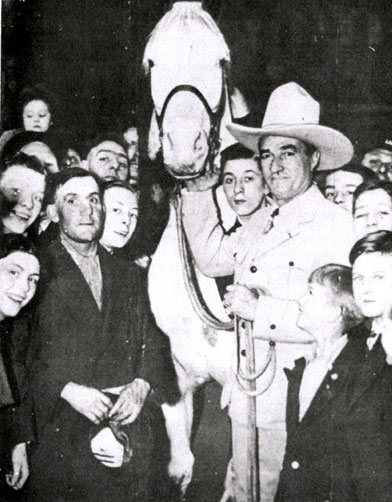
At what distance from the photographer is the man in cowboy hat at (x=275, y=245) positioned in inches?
173

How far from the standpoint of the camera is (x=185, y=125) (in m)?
4.62

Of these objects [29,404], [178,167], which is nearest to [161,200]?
[178,167]

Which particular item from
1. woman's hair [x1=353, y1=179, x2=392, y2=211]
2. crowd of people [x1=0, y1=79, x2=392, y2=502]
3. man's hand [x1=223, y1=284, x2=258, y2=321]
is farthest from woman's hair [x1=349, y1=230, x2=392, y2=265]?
man's hand [x1=223, y1=284, x2=258, y2=321]

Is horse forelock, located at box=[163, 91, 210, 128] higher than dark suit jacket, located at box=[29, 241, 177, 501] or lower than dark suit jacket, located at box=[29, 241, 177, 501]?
higher

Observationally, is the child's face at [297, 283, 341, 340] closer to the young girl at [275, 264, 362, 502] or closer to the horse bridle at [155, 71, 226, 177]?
the young girl at [275, 264, 362, 502]

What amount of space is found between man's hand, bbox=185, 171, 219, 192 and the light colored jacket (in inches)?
1.5

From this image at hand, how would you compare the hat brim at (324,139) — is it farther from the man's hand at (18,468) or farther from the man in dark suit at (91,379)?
the man's hand at (18,468)

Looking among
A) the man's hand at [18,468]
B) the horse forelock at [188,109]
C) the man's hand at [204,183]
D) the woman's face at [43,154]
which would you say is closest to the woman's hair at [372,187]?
the man's hand at [204,183]

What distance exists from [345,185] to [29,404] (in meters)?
2.26

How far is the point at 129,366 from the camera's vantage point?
450 centimetres

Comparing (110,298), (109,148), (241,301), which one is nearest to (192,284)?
(241,301)

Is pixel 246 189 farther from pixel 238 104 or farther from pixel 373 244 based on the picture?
pixel 373 244

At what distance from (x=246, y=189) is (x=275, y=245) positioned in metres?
0.37

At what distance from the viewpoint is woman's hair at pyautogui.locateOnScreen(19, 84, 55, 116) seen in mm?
4652
